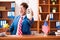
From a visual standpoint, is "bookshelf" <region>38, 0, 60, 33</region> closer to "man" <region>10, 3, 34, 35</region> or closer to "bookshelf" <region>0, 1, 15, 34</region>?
"bookshelf" <region>0, 1, 15, 34</region>

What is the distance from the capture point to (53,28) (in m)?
6.17

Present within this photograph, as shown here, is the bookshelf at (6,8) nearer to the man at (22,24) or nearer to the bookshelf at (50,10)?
the bookshelf at (50,10)

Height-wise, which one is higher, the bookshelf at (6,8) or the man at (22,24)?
the bookshelf at (6,8)

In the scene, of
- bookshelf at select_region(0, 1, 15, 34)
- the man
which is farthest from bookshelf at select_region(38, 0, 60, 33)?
the man

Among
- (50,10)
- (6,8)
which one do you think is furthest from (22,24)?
(50,10)

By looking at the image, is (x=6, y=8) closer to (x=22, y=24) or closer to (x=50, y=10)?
(x=50, y=10)

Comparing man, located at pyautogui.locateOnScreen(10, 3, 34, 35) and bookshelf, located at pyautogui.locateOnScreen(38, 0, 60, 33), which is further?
bookshelf, located at pyautogui.locateOnScreen(38, 0, 60, 33)

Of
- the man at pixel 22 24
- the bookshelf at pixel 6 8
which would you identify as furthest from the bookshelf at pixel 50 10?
the man at pixel 22 24

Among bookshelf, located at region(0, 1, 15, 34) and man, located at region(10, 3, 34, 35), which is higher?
bookshelf, located at region(0, 1, 15, 34)

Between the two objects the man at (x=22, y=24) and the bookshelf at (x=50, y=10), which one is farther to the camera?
the bookshelf at (x=50, y=10)

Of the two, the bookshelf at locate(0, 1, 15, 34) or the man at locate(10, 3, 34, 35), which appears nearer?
the man at locate(10, 3, 34, 35)

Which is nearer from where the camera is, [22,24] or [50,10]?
[22,24]

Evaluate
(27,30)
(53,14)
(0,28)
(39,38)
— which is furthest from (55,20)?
(39,38)

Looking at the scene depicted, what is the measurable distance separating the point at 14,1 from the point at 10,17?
63 cm
